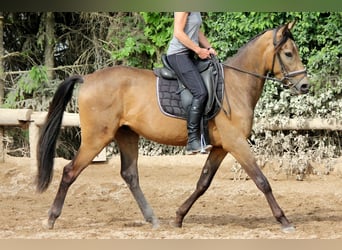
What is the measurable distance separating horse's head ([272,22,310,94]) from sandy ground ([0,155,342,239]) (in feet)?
4.70

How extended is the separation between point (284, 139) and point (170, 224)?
4.05 metres

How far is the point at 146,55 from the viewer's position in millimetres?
11242

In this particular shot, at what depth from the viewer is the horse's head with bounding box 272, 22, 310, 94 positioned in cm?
543

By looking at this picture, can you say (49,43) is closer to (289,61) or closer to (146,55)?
(146,55)

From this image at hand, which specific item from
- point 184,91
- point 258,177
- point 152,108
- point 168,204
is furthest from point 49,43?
point 258,177

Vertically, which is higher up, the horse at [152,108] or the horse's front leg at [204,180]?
the horse at [152,108]

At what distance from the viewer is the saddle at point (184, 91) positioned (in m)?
5.46

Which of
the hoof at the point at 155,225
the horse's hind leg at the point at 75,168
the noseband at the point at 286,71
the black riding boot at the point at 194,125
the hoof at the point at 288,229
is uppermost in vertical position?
the noseband at the point at 286,71

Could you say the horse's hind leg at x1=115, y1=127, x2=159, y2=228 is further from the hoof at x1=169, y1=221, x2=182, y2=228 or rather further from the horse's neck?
the horse's neck

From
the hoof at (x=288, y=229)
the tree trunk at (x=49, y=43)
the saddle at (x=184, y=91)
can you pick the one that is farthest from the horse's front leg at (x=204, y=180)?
the tree trunk at (x=49, y=43)

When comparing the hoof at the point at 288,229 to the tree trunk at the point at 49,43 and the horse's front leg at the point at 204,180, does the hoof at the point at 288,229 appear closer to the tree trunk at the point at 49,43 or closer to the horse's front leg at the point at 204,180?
the horse's front leg at the point at 204,180

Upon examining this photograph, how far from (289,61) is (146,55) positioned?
19.9 feet

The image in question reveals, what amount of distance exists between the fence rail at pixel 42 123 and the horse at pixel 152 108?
3457mm

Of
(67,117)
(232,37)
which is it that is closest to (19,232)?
(67,117)
